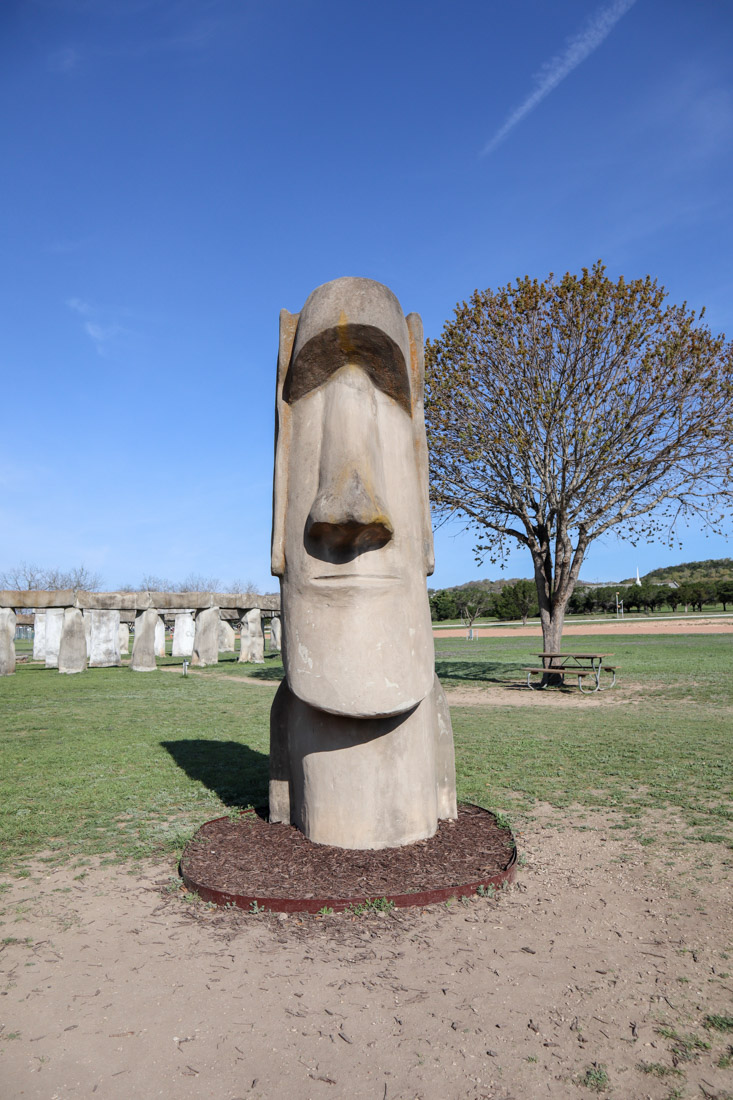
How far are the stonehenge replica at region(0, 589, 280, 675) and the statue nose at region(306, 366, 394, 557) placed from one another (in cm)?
1643

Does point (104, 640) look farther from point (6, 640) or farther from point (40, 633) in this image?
point (40, 633)

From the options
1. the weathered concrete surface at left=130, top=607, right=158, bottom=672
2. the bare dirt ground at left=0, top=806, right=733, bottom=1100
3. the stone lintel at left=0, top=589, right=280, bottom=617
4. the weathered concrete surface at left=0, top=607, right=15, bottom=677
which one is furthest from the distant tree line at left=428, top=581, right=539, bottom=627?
the bare dirt ground at left=0, top=806, right=733, bottom=1100

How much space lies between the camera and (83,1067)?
2.75 metres

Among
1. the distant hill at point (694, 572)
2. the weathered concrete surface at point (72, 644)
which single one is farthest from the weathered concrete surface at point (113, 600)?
the distant hill at point (694, 572)

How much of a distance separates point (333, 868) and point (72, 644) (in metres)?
18.0

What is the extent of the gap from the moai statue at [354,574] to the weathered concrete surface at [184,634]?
24.4m

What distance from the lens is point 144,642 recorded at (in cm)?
2078

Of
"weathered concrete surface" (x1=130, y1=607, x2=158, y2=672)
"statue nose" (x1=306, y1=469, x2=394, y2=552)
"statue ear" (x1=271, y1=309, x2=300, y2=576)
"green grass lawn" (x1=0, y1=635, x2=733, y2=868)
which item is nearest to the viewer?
"statue nose" (x1=306, y1=469, x2=394, y2=552)

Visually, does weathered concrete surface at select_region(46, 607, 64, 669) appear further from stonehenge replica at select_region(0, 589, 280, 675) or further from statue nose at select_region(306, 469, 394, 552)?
statue nose at select_region(306, 469, 394, 552)

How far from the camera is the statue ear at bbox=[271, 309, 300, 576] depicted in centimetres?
516

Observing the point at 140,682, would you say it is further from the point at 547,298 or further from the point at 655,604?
the point at 655,604

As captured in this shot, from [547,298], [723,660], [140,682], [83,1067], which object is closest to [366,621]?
[83,1067]

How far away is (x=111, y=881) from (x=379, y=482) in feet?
10.5

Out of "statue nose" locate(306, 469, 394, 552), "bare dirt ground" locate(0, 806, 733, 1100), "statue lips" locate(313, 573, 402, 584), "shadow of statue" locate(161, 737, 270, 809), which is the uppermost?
"statue nose" locate(306, 469, 394, 552)
